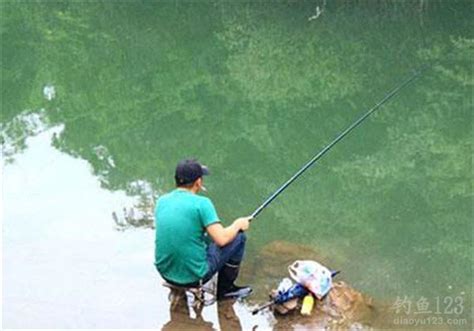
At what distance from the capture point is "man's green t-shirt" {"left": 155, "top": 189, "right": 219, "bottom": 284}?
3580 mm

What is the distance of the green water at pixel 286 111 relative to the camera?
520 centimetres

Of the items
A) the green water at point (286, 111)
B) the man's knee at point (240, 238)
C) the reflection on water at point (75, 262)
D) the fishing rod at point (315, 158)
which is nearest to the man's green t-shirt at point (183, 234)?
the man's knee at point (240, 238)

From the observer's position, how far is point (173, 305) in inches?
154

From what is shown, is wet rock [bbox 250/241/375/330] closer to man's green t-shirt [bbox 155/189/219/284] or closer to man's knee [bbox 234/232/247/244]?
man's knee [bbox 234/232/247/244]

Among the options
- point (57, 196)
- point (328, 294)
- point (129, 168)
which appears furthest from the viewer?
point (129, 168)

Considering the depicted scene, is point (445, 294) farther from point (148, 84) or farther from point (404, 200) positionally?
point (148, 84)

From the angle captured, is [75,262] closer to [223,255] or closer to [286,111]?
[223,255]

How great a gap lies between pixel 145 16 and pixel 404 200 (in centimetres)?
807

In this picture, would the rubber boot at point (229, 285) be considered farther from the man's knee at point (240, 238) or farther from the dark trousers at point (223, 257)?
the man's knee at point (240, 238)

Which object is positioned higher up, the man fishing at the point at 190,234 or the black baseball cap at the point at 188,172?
the black baseball cap at the point at 188,172

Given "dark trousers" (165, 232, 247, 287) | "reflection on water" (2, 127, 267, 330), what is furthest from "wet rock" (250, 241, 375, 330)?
"dark trousers" (165, 232, 247, 287)

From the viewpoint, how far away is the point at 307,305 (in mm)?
3758

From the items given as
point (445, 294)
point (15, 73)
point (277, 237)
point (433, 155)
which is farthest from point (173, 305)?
point (15, 73)

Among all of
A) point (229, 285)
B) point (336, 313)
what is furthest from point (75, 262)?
point (336, 313)
